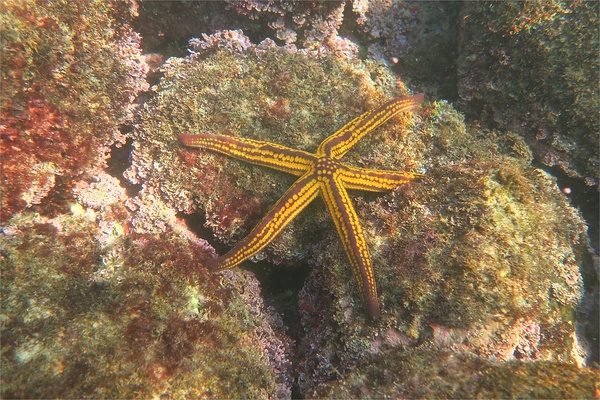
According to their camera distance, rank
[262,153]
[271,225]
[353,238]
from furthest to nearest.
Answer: [262,153] < [271,225] < [353,238]

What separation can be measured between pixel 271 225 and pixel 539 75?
574 centimetres

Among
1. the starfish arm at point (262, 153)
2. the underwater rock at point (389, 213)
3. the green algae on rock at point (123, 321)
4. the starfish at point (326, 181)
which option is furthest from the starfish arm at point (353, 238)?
the green algae on rock at point (123, 321)

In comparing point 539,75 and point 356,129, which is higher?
point 539,75

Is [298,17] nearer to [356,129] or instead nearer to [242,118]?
[242,118]

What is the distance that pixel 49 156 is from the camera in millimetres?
4734

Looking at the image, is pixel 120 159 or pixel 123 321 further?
pixel 120 159

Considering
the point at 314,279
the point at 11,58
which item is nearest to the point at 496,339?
the point at 314,279

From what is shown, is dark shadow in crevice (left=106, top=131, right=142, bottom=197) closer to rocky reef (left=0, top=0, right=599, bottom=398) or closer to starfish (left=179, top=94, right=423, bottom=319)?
rocky reef (left=0, top=0, right=599, bottom=398)

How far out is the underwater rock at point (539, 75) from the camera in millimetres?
5617

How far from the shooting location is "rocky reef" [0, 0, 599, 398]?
142 inches

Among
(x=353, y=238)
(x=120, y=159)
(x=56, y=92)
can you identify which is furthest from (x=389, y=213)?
(x=56, y=92)

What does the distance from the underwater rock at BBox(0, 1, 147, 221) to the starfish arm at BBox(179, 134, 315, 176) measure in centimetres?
182

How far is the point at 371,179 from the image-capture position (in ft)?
15.8

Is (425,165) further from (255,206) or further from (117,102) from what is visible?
(117,102)
